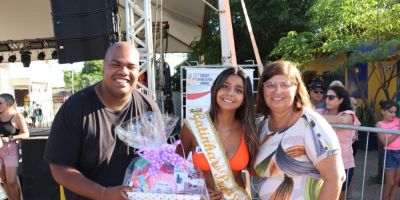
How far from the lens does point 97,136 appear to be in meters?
1.85

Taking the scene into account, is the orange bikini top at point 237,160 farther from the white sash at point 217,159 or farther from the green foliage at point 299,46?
the green foliage at point 299,46

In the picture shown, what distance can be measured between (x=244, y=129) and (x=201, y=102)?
495 centimetres

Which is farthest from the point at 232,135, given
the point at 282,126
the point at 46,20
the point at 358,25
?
the point at 46,20

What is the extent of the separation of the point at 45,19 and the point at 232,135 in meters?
11.7

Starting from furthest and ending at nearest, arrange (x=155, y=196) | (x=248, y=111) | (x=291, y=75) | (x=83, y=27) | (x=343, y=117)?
(x=83, y=27), (x=343, y=117), (x=248, y=111), (x=291, y=75), (x=155, y=196)

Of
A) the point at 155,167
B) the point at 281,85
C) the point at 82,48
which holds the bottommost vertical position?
the point at 155,167

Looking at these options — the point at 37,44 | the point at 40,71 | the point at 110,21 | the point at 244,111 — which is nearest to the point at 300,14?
the point at 110,21

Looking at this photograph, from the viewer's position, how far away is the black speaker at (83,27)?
607cm

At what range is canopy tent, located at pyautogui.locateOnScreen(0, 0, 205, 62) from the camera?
11055 mm

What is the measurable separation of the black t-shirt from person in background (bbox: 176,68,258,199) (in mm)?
446

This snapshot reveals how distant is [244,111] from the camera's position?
89.6 inches

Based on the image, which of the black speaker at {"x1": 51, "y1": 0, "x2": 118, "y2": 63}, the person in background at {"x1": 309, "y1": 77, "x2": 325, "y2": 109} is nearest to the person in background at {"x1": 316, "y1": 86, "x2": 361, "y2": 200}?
the person in background at {"x1": 309, "y1": 77, "x2": 325, "y2": 109}

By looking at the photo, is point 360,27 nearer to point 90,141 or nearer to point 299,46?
point 299,46

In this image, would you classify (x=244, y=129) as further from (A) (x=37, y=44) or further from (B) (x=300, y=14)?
(A) (x=37, y=44)
